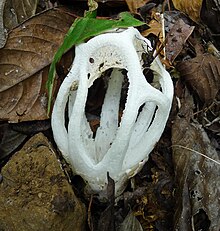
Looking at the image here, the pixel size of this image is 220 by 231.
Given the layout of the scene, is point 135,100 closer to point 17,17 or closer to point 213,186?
point 213,186

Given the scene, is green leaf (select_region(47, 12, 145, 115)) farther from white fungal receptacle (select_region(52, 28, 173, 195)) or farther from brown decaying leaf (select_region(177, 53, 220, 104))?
brown decaying leaf (select_region(177, 53, 220, 104))

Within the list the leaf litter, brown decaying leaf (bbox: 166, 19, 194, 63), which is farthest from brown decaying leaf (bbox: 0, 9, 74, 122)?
brown decaying leaf (bbox: 166, 19, 194, 63)

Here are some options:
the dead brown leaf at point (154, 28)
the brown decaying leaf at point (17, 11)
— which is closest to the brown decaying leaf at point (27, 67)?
the brown decaying leaf at point (17, 11)

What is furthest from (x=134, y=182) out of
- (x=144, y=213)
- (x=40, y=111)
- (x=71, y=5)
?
(x=71, y=5)

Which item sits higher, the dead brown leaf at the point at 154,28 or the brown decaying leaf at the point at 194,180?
the dead brown leaf at the point at 154,28

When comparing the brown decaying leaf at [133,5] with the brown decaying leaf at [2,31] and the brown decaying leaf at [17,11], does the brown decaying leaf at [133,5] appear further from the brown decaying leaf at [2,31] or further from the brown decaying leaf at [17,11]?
the brown decaying leaf at [2,31]

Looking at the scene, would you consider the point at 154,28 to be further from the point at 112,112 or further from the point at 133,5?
the point at 112,112


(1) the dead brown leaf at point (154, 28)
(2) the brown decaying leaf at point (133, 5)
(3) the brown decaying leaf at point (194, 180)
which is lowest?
(3) the brown decaying leaf at point (194, 180)
